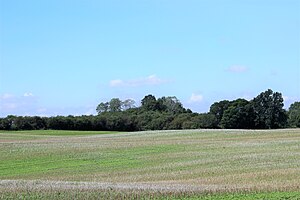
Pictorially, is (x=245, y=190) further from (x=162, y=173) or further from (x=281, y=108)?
(x=281, y=108)

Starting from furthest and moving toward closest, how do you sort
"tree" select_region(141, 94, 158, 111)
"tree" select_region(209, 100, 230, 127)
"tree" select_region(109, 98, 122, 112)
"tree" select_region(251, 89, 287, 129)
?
"tree" select_region(109, 98, 122, 112)
"tree" select_region(141, 94, 158, 111)
"tree" select_region(209, 100, 230, 127)
"tree" select_region(251, 89, 287, 129)

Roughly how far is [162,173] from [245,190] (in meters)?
11.1

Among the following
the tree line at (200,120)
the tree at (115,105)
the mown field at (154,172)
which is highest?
the tree at (115,105)

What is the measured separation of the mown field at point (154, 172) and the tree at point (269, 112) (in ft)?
208

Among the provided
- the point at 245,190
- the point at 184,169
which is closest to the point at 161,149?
the point at 184,169

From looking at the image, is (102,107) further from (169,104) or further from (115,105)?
(169,104)

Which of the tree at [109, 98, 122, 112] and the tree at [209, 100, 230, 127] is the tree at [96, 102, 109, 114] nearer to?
the tree at [109, 98, 122, 112]

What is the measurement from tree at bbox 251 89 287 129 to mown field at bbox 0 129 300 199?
63.3 m

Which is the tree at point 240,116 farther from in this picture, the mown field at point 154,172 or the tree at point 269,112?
the mown field at point 154,172

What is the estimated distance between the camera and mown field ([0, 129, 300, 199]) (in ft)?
57.1

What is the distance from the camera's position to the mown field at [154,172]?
17391 millimetres

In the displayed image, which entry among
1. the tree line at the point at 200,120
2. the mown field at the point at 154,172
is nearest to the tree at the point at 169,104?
the tree line at the point at 200,120

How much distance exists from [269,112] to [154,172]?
81271 millimetres

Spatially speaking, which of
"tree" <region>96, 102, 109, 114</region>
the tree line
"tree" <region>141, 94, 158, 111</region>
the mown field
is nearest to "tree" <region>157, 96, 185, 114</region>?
"tree" <region>141, 94, 158, 111</region>
